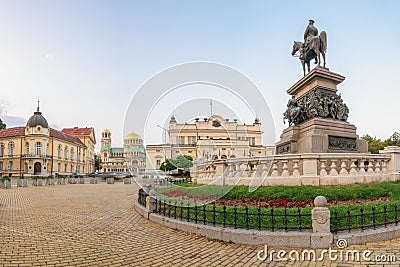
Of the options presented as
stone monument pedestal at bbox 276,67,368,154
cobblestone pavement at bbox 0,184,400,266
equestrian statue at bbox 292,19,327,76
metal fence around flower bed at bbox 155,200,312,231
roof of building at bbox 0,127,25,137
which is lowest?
cobblestone pavement at bbox 0,184,400,266

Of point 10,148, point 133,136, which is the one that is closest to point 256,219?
point 133,136

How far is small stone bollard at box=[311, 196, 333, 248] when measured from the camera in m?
6.84

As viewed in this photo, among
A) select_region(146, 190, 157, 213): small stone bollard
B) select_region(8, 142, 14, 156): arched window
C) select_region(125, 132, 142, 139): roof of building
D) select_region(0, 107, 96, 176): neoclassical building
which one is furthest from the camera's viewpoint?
select_region(8, 142, 14, 156): arched window

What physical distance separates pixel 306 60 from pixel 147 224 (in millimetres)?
15769

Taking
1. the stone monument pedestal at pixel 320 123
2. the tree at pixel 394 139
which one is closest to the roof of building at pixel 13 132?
the stone monument pedestal at pixel 320 123

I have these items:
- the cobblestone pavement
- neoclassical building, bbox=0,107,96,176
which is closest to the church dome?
neoclassical building, bbox=0,107,96,176

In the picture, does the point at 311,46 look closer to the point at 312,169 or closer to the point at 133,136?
the point at 312,169

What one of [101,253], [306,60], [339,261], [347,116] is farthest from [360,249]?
[306,60]

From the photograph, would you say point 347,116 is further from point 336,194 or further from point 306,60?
point 336,194

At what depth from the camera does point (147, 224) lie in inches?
395

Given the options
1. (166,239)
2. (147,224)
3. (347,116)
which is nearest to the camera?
(166,239)

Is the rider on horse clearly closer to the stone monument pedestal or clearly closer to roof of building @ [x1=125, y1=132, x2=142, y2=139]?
the stone monument pedestal

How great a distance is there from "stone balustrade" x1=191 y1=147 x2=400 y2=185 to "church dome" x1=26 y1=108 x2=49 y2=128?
7009cm

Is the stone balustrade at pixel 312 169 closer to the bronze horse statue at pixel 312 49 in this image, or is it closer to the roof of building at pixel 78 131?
the bronze horse statue at pixel 312 49
